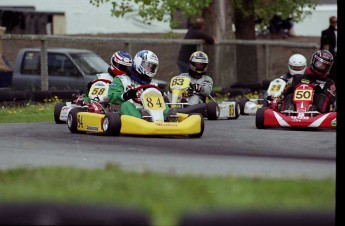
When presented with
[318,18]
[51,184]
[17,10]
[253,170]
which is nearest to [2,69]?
[253,170]

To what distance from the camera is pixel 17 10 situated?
3512 cm

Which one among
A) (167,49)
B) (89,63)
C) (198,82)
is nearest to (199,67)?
(198,82)

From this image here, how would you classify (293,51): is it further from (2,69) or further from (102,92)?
(102,92)

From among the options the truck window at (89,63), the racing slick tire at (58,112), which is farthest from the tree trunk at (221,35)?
the racing slick tire at (58,112)

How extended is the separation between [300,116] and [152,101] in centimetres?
225

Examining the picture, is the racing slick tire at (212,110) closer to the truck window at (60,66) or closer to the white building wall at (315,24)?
the truck window at (60,66)

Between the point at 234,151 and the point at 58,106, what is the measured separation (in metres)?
5.18

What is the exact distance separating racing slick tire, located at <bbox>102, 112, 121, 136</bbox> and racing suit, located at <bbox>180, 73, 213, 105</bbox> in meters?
3.73

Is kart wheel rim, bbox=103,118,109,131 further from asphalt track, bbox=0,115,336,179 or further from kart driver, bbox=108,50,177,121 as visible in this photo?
kart driver, bbox=108,50,177,121

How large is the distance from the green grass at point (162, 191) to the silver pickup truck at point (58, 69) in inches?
490

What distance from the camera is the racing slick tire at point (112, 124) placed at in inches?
562

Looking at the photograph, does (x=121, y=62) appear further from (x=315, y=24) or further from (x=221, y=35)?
(x=315, y=24)

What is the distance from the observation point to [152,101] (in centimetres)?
1448

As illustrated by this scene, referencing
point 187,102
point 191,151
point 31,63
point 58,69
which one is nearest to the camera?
point 191,151
